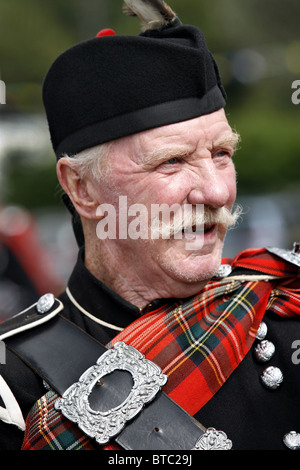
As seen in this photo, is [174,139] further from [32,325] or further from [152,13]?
[32,325]

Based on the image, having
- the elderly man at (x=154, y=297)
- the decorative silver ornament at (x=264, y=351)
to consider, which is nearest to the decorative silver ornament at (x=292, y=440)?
the elderly man at (x=154, y=297)

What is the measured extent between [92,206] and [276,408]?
1092 millimetres

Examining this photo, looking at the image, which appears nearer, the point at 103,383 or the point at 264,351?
the point at 103,383

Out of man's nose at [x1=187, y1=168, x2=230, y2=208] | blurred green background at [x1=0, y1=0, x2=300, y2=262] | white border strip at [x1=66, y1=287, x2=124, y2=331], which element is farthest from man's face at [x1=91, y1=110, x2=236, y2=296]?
blurred green background at [x1=0, y1=0, x2=300, y2=262]

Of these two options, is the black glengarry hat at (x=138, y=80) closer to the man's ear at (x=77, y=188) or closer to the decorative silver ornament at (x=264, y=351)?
the man's ear at (x=77, y=188)

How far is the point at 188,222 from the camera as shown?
93.8 inches

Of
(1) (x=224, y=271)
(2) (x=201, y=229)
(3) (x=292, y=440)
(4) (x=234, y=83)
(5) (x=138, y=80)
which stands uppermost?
(5) (x=138, y=80)

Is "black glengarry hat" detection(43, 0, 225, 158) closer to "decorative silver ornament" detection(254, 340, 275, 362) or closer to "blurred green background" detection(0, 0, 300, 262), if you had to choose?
"decorative silver ornament" detection(254, 340, 275, 362)

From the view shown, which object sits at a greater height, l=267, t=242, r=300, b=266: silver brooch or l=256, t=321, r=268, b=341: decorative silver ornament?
l=267, t=242, r=300, b=266: silver brooch

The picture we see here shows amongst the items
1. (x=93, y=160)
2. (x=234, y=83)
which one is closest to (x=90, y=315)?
(x=93, y=160)

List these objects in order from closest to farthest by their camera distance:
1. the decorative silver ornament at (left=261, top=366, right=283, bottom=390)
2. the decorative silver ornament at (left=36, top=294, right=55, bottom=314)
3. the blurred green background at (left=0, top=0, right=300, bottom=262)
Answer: the decorative silver ornament at (left=261, top=366, right=283, bottom=390)
the decorative silver ornament at (left=36, top=294, right=55, bottom=314)
the blurred green background at (left=0, top=0, right=300, bottom=262)

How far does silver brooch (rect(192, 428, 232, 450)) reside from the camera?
212cm

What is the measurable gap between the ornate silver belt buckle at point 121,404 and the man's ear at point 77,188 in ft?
1.99

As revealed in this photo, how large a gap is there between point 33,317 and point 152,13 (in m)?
1.33
